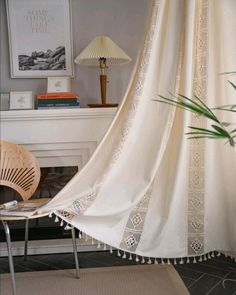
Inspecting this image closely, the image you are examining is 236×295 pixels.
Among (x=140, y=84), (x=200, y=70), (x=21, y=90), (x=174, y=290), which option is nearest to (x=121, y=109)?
(x=140, y=84)

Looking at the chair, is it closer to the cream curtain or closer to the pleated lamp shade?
the cream curtain

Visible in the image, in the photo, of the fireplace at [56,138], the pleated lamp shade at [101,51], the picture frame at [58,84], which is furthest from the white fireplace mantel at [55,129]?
the pleated lamp shade at [101,51]

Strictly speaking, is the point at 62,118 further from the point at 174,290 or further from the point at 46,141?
the point at 174,290

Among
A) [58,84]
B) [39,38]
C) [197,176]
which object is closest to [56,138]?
[58,84]

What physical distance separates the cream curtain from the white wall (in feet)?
1.89

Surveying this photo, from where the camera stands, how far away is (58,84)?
2.29 m

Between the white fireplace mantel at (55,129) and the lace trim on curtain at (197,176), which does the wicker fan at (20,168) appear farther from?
the lace trim on curtain at (197,176)

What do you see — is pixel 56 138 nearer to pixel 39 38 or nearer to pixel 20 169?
pixel 20 169

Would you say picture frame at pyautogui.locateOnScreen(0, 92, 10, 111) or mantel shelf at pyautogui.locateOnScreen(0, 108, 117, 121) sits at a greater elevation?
picture frame at pyautogui.locateOnScreen(0, 92, 10, 111)

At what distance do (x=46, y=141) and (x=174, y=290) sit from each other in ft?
4.03

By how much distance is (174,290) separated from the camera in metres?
1.77

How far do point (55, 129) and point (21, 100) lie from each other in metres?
0.33

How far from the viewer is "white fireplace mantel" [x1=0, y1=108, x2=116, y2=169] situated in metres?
2.12

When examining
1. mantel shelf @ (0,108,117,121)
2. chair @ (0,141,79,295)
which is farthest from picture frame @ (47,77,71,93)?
chair @ (0,141,79,295)
